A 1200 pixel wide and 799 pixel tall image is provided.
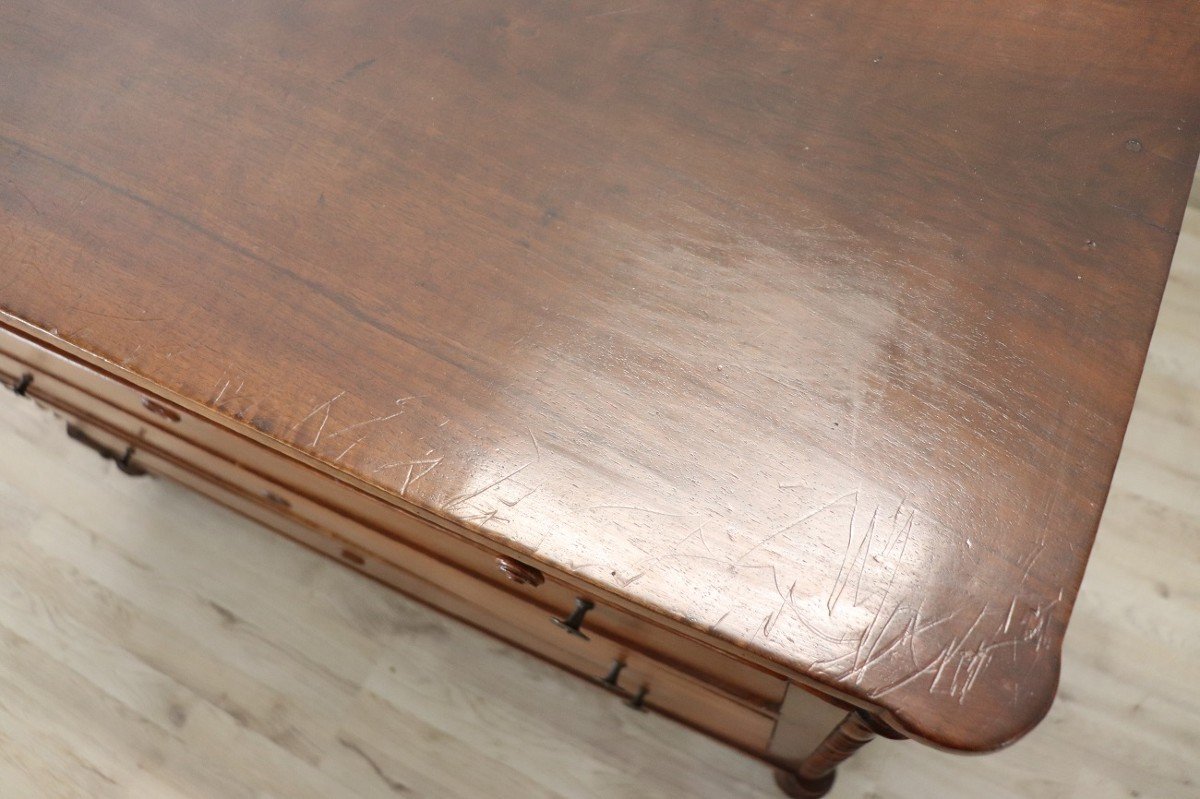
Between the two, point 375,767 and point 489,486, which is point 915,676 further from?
point 375,767

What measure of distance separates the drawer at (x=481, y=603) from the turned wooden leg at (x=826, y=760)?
45 mm

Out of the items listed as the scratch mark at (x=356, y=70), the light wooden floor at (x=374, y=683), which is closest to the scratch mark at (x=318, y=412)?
the scratch mark at (x=356, y=70)

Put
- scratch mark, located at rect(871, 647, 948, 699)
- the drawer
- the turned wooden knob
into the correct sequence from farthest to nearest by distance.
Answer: the drawer → the turned wooden knob → scratch mark, located at rect(871, 647, 948, 699)

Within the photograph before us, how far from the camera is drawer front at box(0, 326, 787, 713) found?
2.24 ft

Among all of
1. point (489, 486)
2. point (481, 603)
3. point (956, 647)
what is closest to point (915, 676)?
point (956, 647)

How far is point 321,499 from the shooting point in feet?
2.70

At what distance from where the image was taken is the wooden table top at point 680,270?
1.73 ft

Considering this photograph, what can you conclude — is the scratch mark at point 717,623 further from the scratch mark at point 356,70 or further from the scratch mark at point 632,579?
the scratch mark at point 356,70

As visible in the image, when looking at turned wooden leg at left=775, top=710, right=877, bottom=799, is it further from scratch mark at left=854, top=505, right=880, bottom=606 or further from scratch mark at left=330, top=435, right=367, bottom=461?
scratch mark at left=330, top=435, right=367, bottom=461

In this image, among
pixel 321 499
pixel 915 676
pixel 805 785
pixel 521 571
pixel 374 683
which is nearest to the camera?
pixel 915 676

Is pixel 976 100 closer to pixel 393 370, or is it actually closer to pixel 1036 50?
pixel 1036 50

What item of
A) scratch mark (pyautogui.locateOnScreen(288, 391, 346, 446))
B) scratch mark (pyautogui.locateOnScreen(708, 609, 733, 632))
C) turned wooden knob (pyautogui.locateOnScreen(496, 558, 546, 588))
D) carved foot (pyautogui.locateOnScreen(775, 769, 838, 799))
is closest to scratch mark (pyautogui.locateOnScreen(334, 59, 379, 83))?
scratch mark (pyautogui.locateOnScreen(288, 391, 346, 446))

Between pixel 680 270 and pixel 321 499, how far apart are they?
1.35 feet

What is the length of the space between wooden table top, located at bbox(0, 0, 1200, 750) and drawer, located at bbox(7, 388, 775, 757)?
0.26 metres
